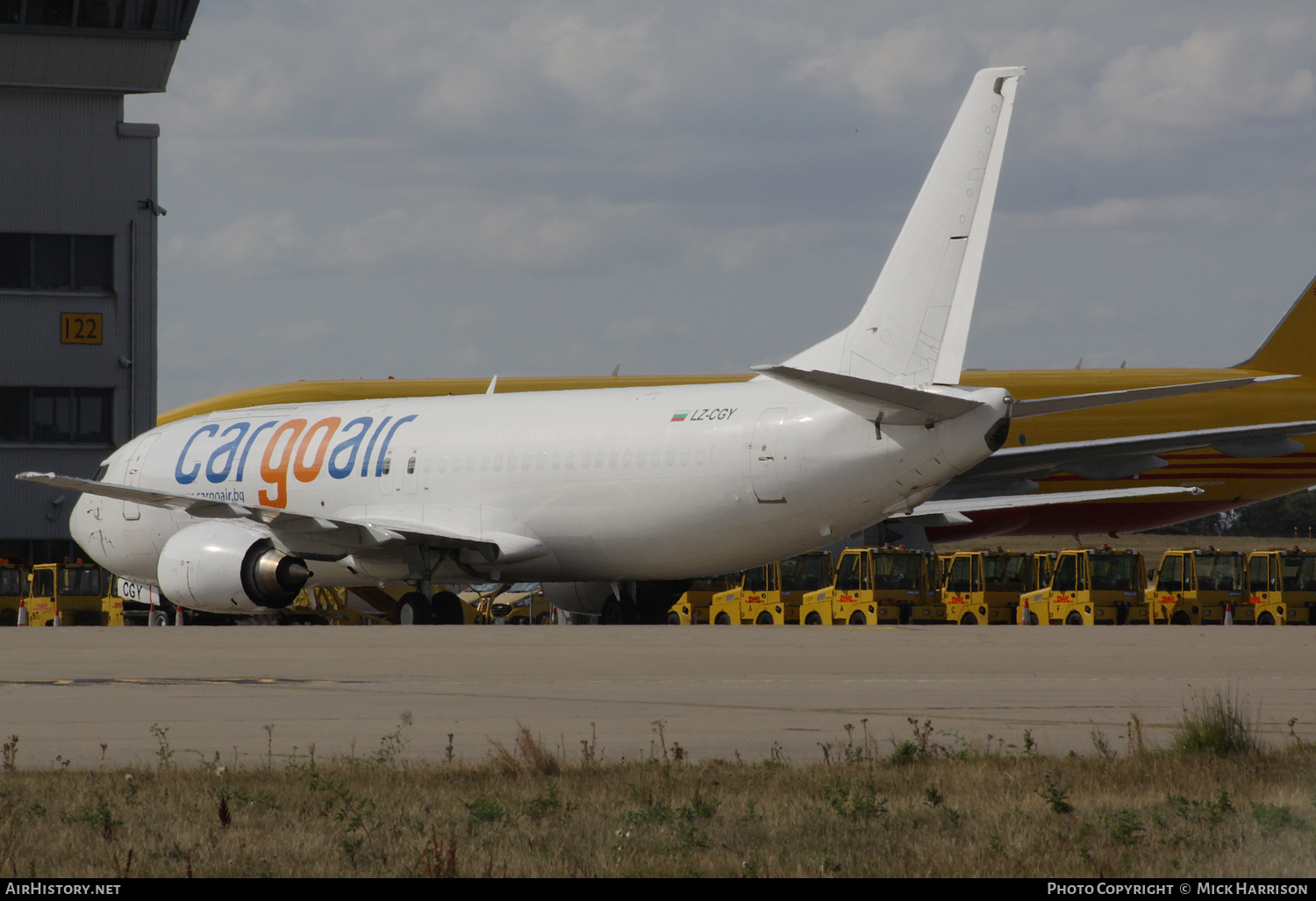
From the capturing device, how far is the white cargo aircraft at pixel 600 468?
2370 centimetres

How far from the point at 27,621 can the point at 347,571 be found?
15.0 meters

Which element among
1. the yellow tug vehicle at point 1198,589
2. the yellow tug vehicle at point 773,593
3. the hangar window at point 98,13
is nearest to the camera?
the yellow tug vehicle at point 1198,589

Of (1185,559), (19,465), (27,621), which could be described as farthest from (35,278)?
(1185,559)

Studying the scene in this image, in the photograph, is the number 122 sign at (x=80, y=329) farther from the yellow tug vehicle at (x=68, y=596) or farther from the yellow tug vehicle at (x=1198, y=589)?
the yellow tug vehicle at (x=1198, y=589)

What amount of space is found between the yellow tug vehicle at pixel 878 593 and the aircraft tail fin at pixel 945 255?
42.3ft

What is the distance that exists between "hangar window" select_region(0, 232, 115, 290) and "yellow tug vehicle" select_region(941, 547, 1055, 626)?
87.0 feet

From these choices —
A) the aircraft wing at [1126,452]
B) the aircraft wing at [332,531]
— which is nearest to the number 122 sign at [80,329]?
the aircraft wing at [332,531]

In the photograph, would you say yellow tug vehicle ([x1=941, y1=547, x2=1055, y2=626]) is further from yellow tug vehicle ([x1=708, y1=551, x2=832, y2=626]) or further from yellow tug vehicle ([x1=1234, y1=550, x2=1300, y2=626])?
yellow tug vehicle ([x1=1234, y1=550, x2=1300, y2=626])

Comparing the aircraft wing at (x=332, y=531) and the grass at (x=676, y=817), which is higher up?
the aircraft wing at (x=332, y=531)

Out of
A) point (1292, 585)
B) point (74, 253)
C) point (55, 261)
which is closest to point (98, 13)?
point (74, 253)

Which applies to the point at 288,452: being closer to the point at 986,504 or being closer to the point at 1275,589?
the point at 986,504

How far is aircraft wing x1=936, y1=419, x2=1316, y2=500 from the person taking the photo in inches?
1170

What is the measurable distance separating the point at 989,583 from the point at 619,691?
2622cm

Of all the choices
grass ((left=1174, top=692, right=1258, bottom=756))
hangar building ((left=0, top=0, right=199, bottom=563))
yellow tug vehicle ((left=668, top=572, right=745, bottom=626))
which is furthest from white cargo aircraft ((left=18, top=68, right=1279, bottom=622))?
hangar building ((left=0, top=0, right=199, bottom=563))
